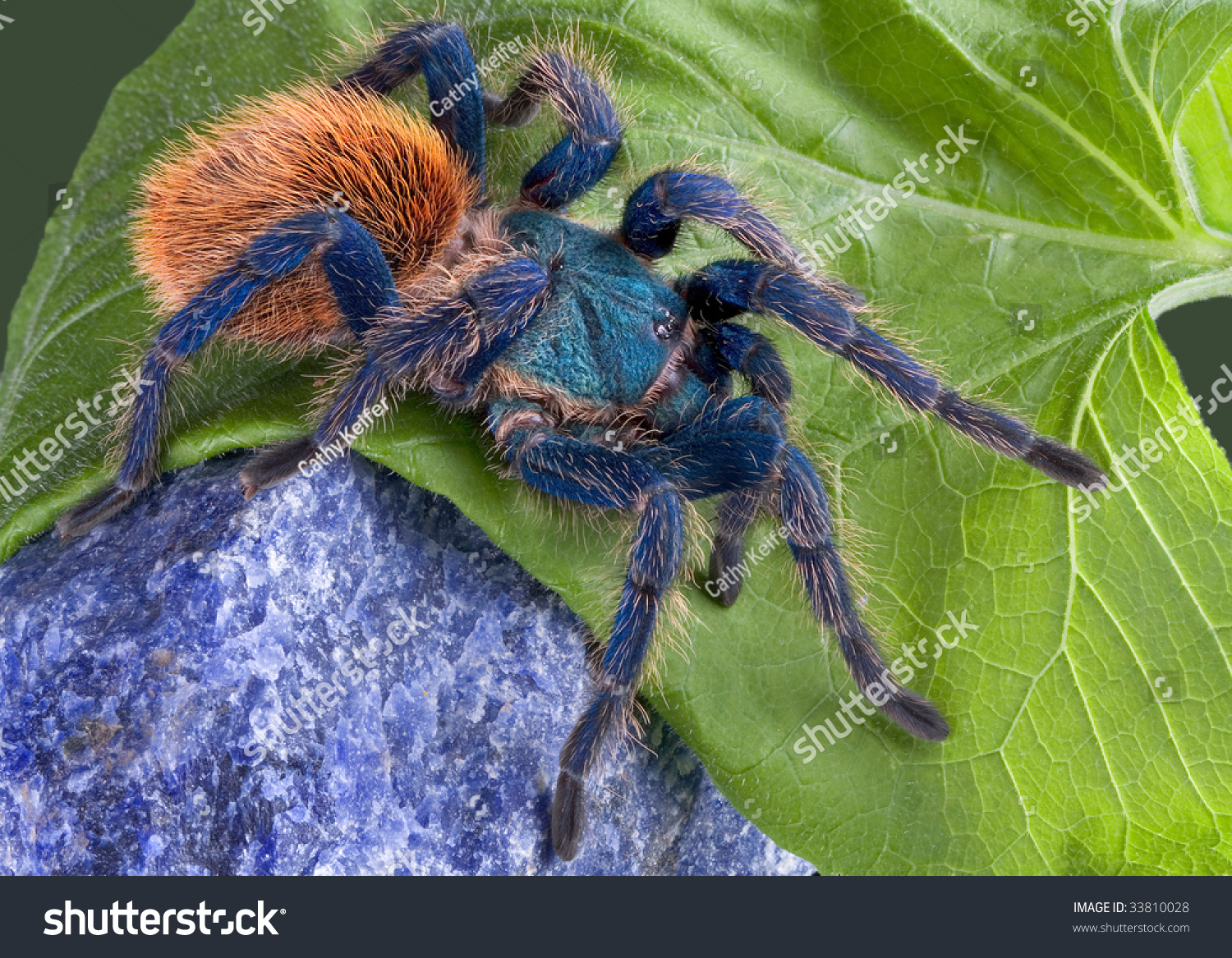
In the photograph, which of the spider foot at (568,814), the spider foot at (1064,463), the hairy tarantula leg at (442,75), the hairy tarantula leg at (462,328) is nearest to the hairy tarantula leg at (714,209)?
the hairy tarantula leg at (462,328)

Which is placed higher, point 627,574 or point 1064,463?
point 627,574

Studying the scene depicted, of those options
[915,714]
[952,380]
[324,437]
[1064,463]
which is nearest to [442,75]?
[324,437]

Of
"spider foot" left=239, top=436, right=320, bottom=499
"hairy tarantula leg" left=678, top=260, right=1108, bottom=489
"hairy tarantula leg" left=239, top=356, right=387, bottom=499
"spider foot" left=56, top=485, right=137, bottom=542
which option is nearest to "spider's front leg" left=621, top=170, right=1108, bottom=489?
"hairy tarantula leg" left=678, top=260, right=1108, bottom=489

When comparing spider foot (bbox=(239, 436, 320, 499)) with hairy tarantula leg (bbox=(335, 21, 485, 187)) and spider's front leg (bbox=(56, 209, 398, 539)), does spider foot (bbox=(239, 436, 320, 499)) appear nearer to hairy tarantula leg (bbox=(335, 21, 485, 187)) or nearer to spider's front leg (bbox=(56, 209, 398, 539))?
spider's front leg (bbox=(56, 209, 398, 539))

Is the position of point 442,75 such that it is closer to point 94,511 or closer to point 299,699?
point 94,511

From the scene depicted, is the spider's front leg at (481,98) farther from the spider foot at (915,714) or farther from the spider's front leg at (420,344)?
the spider foot at (915,714)

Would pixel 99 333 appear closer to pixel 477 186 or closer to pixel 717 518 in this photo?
pixel 477 186
